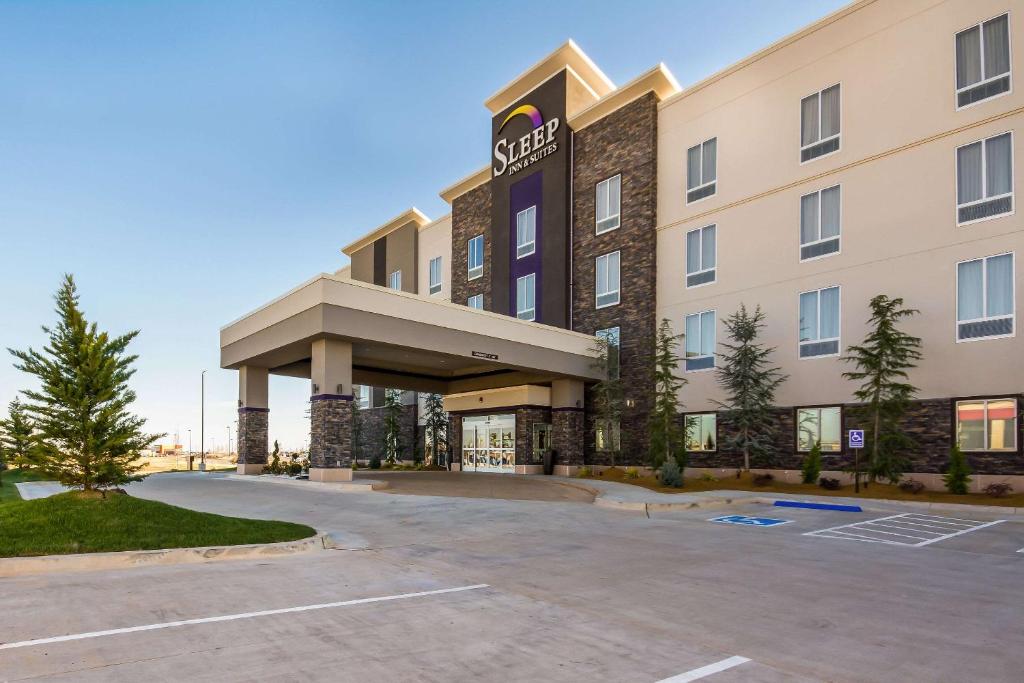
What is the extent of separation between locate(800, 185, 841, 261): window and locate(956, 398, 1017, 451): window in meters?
6.74

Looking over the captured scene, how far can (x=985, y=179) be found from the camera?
20094 mm

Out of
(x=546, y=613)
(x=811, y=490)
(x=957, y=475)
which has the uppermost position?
(x=546, y=613)

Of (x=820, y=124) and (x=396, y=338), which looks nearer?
(x=396, y=338)

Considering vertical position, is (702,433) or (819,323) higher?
(819,323)

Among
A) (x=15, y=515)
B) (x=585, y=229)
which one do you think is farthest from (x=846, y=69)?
(x=15, y=515)

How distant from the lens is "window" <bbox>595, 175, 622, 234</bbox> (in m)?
31.4

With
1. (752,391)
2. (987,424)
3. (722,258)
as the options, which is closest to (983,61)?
(722,258)

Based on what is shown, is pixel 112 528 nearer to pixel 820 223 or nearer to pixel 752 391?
pixel 752 391

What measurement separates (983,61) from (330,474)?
81.2 feet

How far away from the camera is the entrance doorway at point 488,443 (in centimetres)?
Answer: 3356

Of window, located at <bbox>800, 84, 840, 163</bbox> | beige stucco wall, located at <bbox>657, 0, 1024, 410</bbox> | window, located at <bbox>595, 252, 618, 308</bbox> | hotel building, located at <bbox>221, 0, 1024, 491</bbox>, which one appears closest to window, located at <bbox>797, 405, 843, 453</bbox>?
hotel building, located at <bbox>221, 0, 1024, 491</bbox>

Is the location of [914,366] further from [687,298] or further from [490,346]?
[490,346]

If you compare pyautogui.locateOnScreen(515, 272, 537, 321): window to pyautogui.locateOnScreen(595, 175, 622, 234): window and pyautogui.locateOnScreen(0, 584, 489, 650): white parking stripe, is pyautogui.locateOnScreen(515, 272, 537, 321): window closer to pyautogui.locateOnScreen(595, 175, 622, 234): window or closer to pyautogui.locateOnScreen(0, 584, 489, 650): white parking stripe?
pyautogui.locateOnScreen(595, 175, 622, 234): window

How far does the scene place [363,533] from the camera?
12.7 meters
